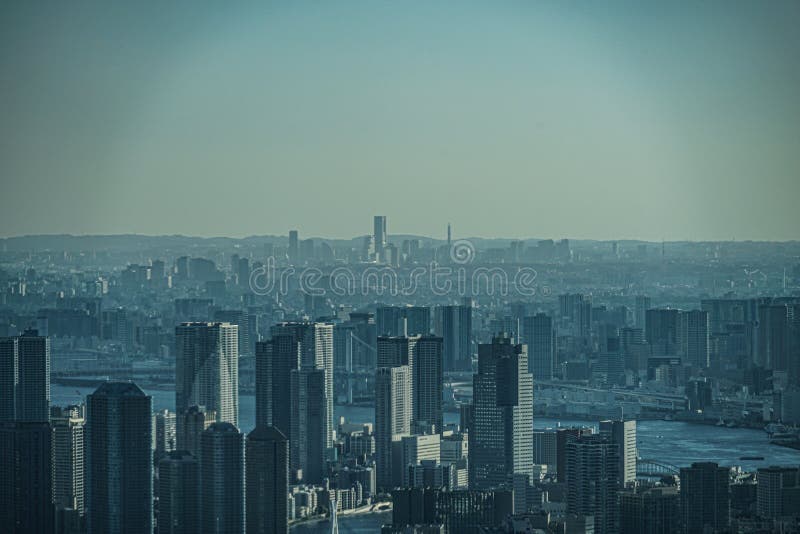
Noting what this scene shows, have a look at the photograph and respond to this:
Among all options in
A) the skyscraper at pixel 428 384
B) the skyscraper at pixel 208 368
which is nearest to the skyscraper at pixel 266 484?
the skyscraper at pixel 208 368

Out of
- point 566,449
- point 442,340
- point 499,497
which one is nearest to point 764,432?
point 442,340

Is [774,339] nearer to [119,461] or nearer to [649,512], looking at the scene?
[649,512]

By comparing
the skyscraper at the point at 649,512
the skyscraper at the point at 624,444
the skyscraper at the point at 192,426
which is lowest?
the skyscraper at the point at 649,512

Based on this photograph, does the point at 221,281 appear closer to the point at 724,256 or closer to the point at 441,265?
the point at 441,265

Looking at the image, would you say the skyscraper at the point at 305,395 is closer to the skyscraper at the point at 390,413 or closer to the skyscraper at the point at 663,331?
the skyscraper at the point at 390,413

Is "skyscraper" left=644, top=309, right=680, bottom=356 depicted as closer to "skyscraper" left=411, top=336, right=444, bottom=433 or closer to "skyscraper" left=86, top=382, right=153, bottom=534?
"skyscraper" left=411, top=336, right=444, bottom=433

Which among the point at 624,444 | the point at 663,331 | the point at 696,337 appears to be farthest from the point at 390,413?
the point at 663,331

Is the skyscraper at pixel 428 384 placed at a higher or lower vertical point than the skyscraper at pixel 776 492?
higher
